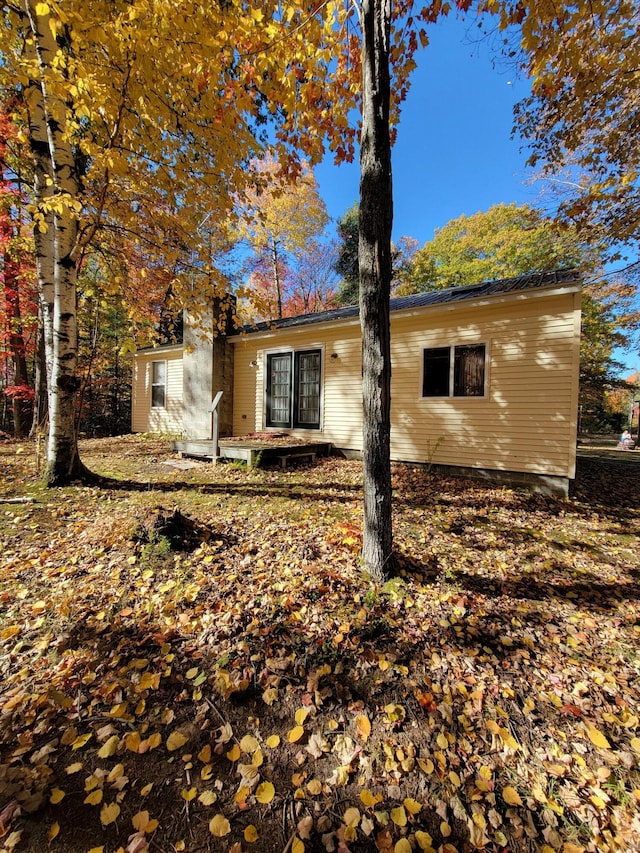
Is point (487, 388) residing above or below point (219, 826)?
above

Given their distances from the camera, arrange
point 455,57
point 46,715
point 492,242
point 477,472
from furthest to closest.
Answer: point 492,242 → point 477,472 → point 455,57 → point 46,715

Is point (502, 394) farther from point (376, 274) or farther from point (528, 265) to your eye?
point (528, 265)

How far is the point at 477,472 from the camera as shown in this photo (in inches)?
280

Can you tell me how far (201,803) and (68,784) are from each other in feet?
1.88

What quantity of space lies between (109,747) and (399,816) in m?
1.32

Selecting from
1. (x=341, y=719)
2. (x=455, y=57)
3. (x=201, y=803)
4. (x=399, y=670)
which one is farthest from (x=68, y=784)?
(x=455, y=57)

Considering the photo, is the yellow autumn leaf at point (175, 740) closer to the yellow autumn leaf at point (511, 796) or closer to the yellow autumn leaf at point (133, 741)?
the yellow autumn leaf at point (133, 741)

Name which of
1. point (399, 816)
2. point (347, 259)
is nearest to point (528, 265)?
point (347, 259)

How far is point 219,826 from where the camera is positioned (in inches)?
54.5

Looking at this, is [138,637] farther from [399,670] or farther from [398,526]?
[398,526]

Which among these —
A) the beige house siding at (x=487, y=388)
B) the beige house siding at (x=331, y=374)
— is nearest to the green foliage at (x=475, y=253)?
the beige house siding at (x=331, y=374)

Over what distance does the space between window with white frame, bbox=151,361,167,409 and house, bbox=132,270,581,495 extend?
247 cm

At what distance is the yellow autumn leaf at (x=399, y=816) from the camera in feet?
4.70

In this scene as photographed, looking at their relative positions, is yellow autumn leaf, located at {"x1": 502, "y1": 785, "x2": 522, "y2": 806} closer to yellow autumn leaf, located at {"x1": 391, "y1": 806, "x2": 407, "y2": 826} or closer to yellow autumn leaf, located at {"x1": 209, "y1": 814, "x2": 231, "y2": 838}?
yellow autumn leaf, located at {"x1": 391, "y1": 806, "x2": 407, "y2": 826}
